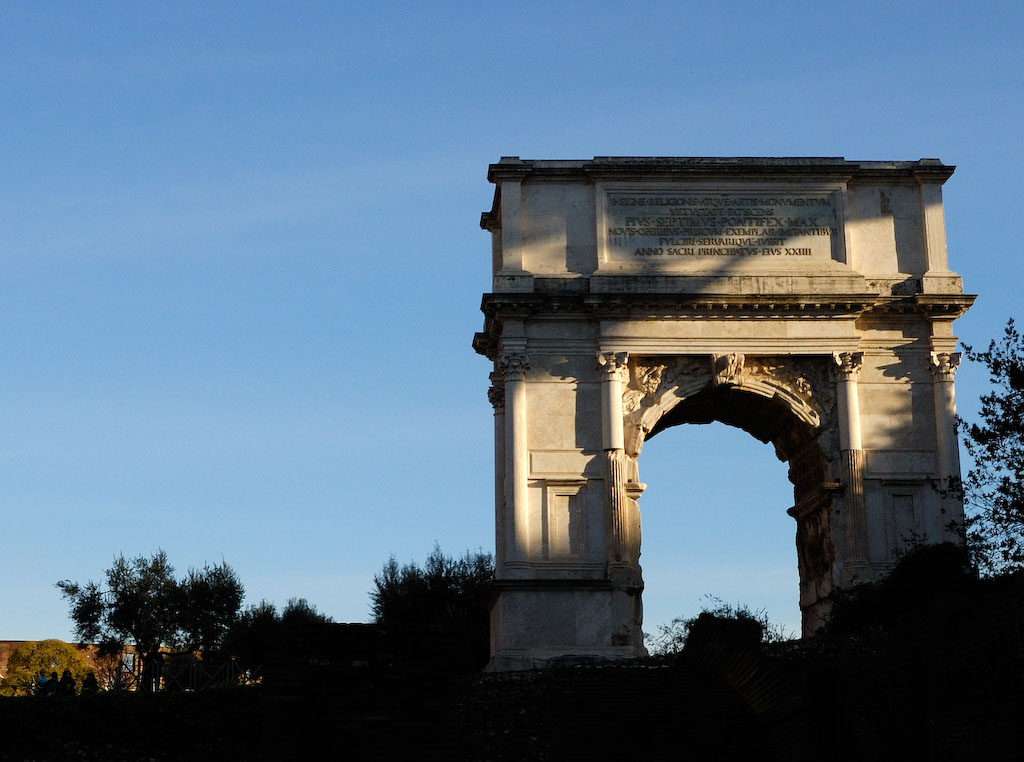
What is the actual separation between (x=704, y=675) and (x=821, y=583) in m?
15.9

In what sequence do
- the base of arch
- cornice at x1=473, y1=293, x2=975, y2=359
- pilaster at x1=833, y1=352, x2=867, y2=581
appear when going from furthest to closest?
1. cornice at x1=473, y1=293, x2=975, y2=359
2. pilaster at x1=833, y1=352, x2=867, y2=581
3. the base of arch

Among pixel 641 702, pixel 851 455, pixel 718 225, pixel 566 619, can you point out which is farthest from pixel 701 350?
pixel 641 702

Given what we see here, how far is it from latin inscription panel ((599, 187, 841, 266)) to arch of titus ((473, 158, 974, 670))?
0.04 m

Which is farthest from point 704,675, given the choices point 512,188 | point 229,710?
point 512,188

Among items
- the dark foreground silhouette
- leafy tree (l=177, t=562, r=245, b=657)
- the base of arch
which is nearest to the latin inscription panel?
the base of arch

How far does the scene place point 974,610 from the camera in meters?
13.4

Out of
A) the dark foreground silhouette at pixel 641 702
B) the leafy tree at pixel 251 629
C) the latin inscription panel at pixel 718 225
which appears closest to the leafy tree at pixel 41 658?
the leafy tree at pixel 251 629

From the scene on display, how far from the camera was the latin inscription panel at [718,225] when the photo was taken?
34438mm

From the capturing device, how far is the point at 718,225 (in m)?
34.7

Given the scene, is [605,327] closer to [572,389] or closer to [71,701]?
[572,389]

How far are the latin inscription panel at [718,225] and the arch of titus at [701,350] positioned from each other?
42mm

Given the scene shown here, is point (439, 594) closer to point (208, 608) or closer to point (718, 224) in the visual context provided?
point (208, 608)

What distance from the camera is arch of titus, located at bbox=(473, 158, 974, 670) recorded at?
1292 inches

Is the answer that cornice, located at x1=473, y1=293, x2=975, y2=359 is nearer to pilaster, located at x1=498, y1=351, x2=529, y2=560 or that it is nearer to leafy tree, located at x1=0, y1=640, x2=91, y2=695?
A: pilaster, located at x1=498, y1=351, x2=529, y2=560
